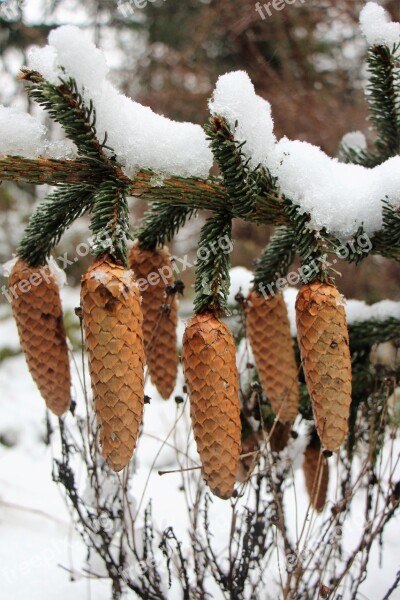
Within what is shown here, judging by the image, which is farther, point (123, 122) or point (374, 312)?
point (374, 312)

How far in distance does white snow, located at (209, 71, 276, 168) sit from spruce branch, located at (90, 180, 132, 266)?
207mm

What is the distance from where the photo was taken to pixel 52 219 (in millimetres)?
1021

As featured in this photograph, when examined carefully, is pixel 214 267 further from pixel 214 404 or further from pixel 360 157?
pixel 360 157

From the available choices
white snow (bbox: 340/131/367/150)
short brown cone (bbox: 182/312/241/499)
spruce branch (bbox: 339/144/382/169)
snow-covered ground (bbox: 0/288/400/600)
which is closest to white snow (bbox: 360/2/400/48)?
spruce branch (bbox: 339/144/382/169)

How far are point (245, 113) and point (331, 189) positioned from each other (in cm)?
23

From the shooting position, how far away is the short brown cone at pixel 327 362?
0.87 metres

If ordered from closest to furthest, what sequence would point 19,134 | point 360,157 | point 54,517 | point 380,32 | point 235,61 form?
1. point 19,134
2. point 380,32
3. point 360,157
4. point 54,517
5. point 235,61

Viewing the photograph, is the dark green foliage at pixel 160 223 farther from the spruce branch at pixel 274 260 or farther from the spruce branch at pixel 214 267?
Result: the spruce branch at pixel 274 260

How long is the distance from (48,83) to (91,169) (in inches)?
6.7

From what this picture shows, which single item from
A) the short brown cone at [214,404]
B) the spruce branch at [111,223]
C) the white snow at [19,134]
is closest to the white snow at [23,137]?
the white snow at [19,134]

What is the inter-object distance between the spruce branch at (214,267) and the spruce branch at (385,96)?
1.61ft

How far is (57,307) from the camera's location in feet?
3.49

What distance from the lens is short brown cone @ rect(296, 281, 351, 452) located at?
0.87 m

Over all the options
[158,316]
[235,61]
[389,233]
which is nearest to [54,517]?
[158,316]
